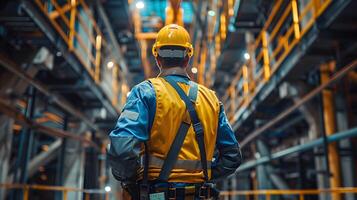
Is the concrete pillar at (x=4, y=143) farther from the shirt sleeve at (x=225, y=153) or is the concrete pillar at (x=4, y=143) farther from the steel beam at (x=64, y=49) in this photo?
the shirt sleeve at (x=225, y=153)

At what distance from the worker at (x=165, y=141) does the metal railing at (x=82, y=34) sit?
3928mm

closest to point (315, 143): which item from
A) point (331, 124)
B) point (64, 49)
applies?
point (331, 124)

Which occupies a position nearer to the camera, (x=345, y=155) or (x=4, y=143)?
(x=4, y=143)

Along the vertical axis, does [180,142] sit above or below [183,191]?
above

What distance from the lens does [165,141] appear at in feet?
6.63

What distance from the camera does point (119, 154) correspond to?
186cm

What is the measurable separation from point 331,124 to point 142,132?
18.1 ft

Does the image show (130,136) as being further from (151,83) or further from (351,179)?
(351,179)

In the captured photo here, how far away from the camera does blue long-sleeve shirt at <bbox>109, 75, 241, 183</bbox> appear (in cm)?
188

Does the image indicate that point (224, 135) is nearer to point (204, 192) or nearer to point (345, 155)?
point (204, 192)

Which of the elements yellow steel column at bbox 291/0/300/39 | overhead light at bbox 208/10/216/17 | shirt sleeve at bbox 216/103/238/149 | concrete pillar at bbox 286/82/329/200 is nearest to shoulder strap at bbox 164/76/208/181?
shirt sleeve at bbox 216/103/238/149

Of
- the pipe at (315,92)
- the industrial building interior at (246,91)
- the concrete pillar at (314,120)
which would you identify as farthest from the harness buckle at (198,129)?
the concrete pillar at (314,120)

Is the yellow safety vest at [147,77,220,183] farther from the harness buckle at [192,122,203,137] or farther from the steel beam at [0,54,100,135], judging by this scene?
the steel beam at [0,54,100,135]

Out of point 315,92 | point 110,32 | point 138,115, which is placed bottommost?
point 138,115
